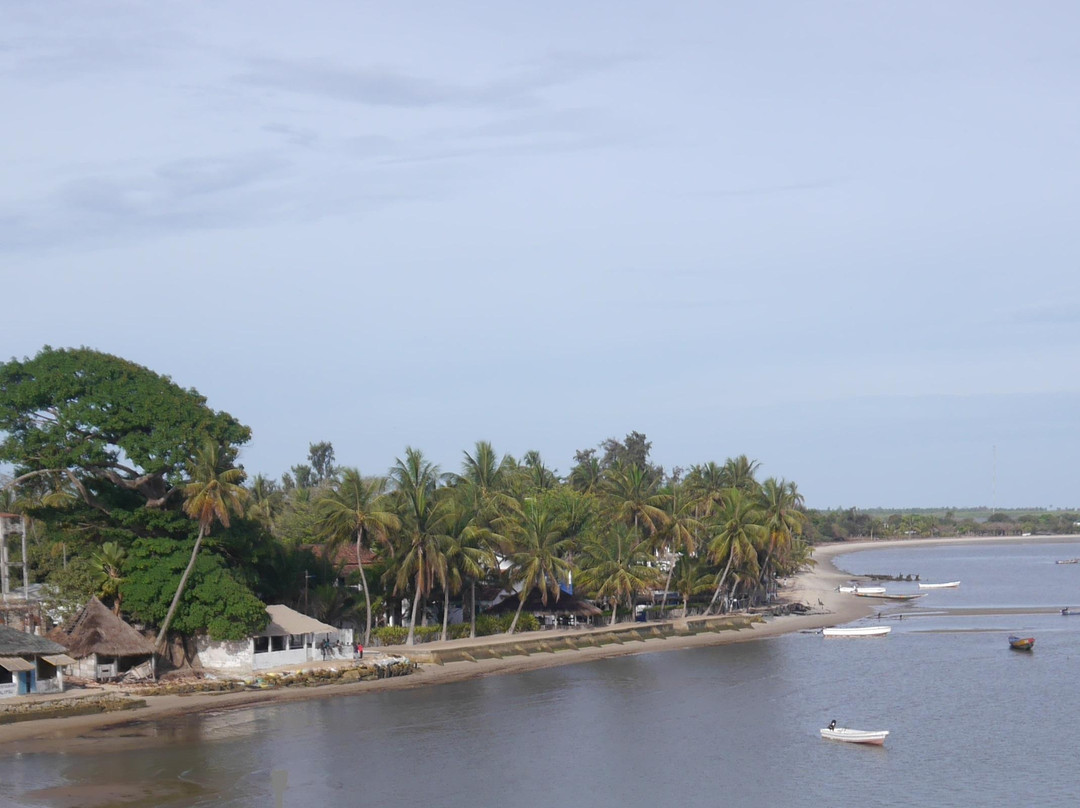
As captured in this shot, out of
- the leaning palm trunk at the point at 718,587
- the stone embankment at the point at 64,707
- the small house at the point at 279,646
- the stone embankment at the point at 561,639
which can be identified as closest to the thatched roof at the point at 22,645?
the stone embankment at the point at 64,707

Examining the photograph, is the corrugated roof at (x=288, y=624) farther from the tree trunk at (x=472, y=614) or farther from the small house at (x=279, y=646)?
the tree trunk at (x=472, y=614)

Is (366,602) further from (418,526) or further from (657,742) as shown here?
(657,742)

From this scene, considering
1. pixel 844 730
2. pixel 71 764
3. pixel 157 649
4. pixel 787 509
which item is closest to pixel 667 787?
pixel 844 730

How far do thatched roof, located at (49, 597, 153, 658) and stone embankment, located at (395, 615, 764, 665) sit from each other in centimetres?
1425

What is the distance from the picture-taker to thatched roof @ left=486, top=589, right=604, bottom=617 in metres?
69.4

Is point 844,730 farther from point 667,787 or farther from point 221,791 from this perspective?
point 221,791

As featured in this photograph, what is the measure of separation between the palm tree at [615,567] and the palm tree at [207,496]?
27.2m

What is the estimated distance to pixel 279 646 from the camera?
53625 mm

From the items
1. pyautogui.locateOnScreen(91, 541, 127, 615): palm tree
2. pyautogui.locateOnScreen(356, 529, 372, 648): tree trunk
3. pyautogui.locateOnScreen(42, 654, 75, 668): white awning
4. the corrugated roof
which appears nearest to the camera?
pyautogui.locateOnScreen(42, 654, 75, 668): white awning

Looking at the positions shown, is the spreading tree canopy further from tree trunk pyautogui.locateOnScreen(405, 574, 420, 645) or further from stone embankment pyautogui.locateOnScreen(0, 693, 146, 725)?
tree trunk pyautogui.locateOnScreen(405, 574, 420, 645)

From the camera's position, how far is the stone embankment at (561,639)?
5834 cm

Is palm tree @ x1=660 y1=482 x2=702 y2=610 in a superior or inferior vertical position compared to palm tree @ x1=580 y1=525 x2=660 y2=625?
superior

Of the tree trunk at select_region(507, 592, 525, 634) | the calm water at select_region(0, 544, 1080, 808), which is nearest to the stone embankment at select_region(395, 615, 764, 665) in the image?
the tree trunk at select_region(507, 592, 525, 634)

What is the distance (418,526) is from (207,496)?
14.0 meters
